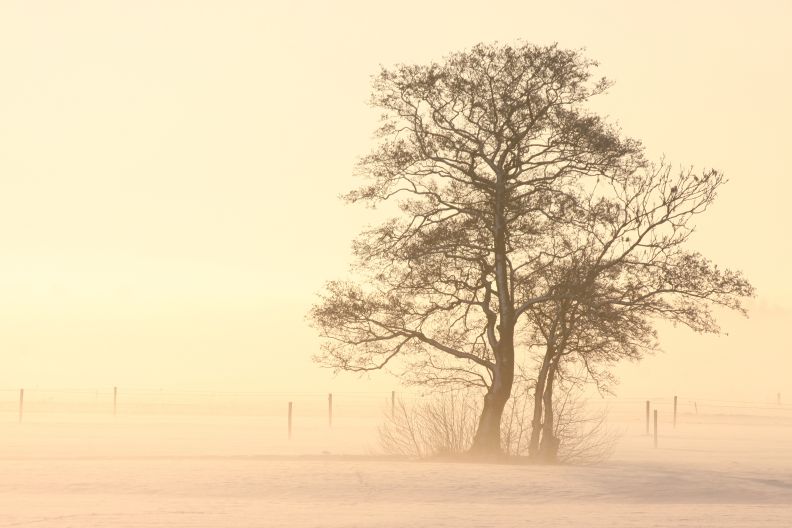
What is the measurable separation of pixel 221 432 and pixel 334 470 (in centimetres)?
3305

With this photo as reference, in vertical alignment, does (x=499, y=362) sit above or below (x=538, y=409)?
above

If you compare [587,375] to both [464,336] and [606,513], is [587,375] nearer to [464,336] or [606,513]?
[464,336]

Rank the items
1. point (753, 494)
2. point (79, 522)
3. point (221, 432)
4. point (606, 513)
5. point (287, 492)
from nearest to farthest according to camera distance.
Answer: point (79, 522), point (606, 513), point (287, 492), point (753, 494), point (221, 432)

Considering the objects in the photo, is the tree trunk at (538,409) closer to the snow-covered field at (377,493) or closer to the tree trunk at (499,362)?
the tree trunk at (499,362)

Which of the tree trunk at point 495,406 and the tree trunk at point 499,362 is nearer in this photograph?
the tree trunk at point 499,362

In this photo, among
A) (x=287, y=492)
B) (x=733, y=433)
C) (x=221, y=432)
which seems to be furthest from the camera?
(x=733, y=433)

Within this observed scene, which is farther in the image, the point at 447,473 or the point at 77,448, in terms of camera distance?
the point at 77,448

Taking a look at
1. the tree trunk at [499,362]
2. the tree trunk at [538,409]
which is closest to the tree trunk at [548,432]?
the tree trunk at [538,409]

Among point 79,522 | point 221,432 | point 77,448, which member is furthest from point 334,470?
point 221,432

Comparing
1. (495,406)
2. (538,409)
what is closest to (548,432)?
(538,409)

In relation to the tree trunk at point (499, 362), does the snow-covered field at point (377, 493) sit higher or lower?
lower

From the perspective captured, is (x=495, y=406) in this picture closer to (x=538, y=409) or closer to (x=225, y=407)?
(x=538, y=409)

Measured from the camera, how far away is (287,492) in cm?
2834

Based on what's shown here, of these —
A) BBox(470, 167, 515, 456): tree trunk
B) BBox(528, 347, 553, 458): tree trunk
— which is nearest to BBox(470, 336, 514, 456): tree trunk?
BBox(470, 167, 515, 456): tree trunk
